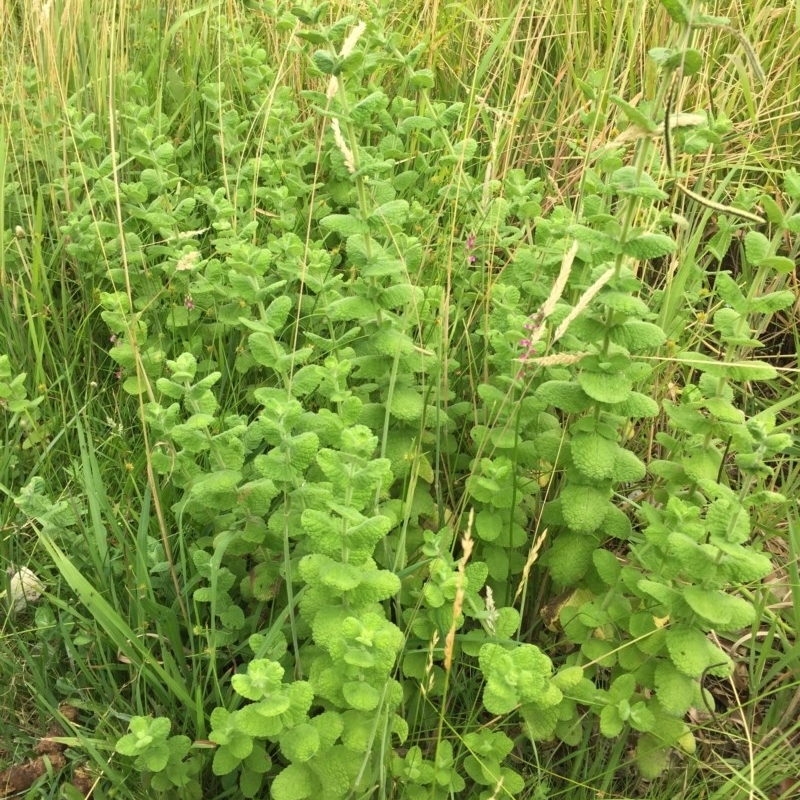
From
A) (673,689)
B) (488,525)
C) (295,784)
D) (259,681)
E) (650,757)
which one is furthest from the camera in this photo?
(488,525)

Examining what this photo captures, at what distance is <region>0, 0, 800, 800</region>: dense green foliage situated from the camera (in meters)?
1.52

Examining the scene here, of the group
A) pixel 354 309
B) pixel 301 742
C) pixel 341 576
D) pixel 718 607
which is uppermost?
pixel 354 309

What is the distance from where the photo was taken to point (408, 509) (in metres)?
1.74

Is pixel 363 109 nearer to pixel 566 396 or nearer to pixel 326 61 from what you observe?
pixel 326 61

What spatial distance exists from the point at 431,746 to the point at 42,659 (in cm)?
90

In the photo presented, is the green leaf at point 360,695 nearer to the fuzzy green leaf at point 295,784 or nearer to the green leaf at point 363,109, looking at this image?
the fuzzy green leaf at point 295,784

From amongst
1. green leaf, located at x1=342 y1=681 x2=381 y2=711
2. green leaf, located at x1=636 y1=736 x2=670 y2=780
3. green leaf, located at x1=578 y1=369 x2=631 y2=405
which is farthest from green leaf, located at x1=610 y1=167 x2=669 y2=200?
green leaf, located at x1=636 y1=736 x2=670 y2=780

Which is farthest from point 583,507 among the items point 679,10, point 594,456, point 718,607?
point 679,10

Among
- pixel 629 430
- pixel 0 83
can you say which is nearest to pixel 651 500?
pixel 629 430

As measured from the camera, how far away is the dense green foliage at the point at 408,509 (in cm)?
152

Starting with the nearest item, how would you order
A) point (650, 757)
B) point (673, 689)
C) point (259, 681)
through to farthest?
point (259, 681)
point (673, 689)
point (650, 757)

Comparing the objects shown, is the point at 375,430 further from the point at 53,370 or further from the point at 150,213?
Answer: the point at 53,370

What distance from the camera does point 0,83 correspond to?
3416 millimetres

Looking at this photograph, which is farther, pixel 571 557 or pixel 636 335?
pixel 571 557
